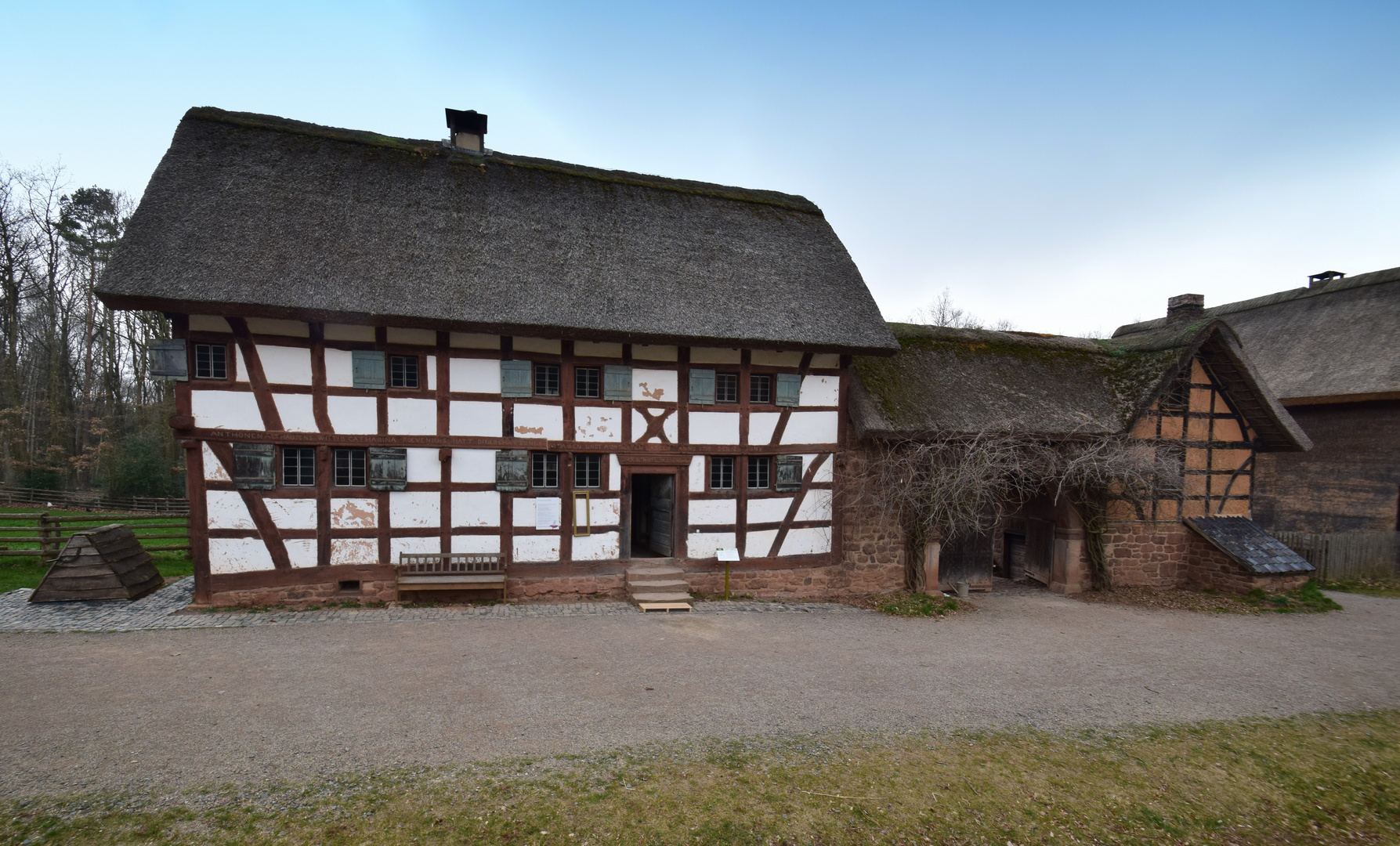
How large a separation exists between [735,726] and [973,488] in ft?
23.1

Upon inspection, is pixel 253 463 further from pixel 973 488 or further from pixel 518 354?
pixel 973 488

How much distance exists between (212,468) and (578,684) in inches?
271

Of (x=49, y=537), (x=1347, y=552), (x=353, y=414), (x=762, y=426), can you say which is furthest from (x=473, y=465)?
(x=1347, y=552)

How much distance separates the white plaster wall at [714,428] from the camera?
1153cm

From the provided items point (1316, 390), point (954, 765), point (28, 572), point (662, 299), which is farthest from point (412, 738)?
point (1316, 390)

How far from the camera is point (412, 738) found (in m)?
5.71

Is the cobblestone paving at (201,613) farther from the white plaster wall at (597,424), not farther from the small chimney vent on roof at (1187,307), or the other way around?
the small chimney vent on roof at (1187,307)

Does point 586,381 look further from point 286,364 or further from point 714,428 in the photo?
point 286,364

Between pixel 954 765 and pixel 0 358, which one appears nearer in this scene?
pixel 954 765

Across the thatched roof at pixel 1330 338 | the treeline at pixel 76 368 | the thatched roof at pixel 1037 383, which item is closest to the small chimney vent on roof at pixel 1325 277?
the thatched roof at pixel 1330 338

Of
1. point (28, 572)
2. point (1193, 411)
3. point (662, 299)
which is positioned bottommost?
point (28, 572)

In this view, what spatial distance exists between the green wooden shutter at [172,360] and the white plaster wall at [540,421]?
4736 millimetres

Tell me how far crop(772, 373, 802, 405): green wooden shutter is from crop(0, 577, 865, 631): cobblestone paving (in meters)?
3.75

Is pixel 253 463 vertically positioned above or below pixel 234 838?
above
